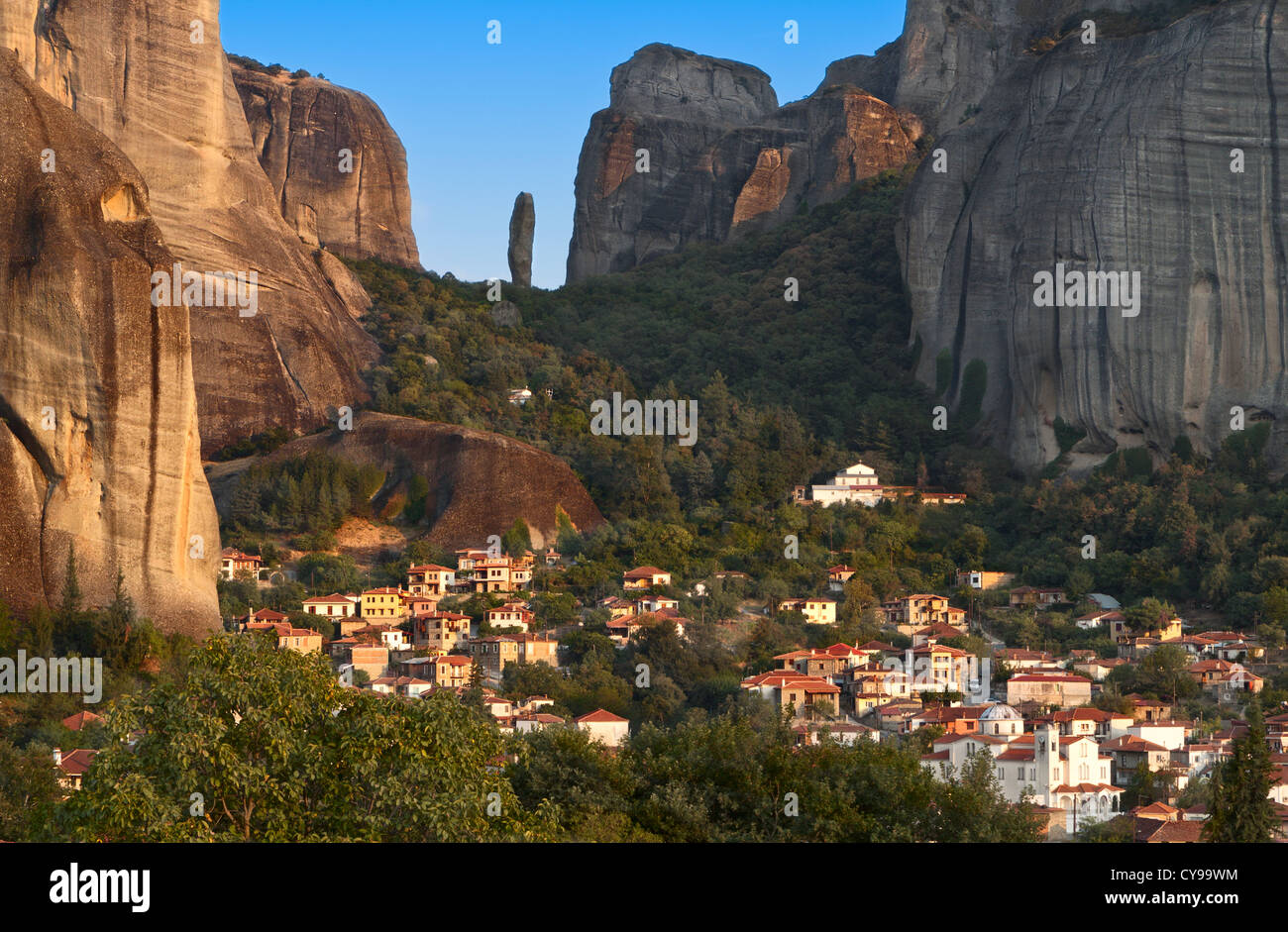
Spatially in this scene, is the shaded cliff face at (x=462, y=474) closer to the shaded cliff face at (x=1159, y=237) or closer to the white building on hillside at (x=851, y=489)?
the white building on hillside at (x=851, y=489)

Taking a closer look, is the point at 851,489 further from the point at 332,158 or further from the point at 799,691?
the point at 332,158

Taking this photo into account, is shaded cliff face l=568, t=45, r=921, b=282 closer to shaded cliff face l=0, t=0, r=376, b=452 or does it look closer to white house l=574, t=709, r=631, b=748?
shaded cliff face l=0, t=0, r=376, b=452

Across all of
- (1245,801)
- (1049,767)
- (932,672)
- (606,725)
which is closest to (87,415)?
(606,725)

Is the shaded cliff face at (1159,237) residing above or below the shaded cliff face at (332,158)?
below

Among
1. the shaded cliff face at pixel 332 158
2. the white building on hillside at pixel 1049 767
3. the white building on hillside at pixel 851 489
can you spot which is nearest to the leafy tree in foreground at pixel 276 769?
the white building on hillside at pixel 1049 767

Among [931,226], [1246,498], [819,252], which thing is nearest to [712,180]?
[819,252]

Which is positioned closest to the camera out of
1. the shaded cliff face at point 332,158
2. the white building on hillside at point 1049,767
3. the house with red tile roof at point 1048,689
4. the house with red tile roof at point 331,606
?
the white building on hillside at point 1049,767
